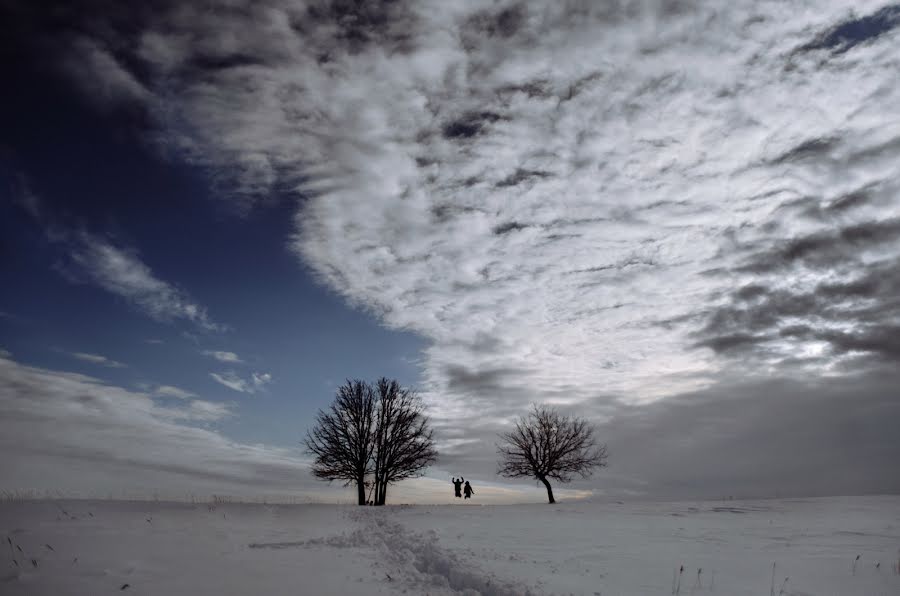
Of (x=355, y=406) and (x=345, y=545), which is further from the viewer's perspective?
(x=355, y=406)

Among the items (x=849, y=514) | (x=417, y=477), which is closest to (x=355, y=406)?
(x=417, y=477)

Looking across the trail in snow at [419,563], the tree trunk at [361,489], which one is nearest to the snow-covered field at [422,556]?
the trail in snow at [419,563]

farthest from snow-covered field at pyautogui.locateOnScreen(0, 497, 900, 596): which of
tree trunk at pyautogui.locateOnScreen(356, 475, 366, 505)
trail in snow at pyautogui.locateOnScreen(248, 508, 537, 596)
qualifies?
tree trunk at pyautogui.locateOnScreen(356, 475, 366, 505)

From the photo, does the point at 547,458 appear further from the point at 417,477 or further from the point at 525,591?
the point at 525,591

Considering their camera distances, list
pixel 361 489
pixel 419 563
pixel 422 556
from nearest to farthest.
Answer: pixel 419 563 → pixel 422 556 → pixel 361 489

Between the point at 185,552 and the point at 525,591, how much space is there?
309 inches

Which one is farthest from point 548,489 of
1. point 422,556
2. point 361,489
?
point 422,556

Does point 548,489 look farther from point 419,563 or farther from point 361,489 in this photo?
point 419,563

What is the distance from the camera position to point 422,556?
12.2 metres

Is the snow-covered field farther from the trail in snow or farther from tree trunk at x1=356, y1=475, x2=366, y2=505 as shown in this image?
tree trunk at x1=356, y1=475, x2=366, y2=505

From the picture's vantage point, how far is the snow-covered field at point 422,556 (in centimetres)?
907

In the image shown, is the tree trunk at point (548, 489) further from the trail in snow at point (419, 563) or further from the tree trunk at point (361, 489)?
the trail in snow at point (419, 563)

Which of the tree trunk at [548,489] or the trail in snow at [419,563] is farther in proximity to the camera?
the tree trunk at [548,489]

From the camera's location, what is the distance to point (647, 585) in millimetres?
9539
